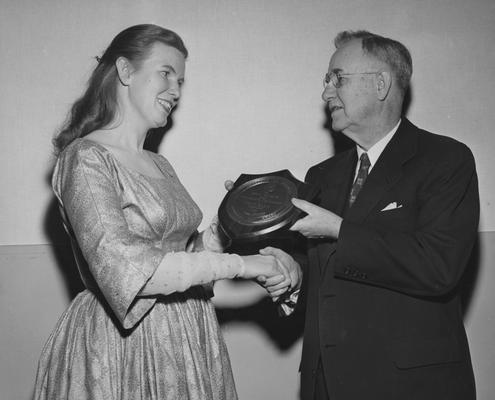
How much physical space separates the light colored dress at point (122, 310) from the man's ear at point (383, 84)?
966mm

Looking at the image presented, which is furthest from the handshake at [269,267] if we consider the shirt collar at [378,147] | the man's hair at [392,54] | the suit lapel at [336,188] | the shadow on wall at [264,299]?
the man's hair at [392,54]

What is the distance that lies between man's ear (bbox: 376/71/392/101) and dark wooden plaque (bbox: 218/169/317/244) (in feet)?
1.75

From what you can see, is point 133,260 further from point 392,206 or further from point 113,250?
point 392,206

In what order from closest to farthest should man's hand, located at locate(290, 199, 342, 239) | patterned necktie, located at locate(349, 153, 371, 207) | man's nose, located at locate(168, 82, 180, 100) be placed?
man's hand, located at locate(290, 199, 342, 239)
man's nose, located at locate(168, 82, 180, 100)
patterned necktie, located at locate(349, 153, 371, 207)

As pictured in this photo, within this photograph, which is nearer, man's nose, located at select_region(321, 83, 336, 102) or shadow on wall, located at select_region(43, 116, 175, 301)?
man's nose, located at select_region(321, 83, 336, 102)

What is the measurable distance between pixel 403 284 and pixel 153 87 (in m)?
1.16

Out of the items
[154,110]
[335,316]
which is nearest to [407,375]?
[335,316]

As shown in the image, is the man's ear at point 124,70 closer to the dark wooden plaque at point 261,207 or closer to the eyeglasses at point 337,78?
the dark wooden plaque at point 261,207

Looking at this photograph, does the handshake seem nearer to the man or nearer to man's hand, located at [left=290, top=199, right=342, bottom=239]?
the man

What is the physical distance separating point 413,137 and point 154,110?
1.03 meters

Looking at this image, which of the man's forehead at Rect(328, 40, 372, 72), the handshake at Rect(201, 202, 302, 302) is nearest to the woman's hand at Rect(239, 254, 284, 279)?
the handshake at Rect(201, 202, 302, 302)

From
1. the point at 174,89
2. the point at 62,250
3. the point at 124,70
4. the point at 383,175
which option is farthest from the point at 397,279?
the point at 62,250

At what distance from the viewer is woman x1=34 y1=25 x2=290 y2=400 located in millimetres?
1463

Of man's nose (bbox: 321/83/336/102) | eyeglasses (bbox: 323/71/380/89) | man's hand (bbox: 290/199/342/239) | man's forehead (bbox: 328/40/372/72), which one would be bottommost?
man's hand (bbox: 290/199/342/239)
